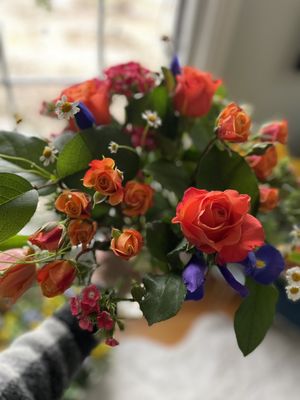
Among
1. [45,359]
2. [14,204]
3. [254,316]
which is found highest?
[14,204]

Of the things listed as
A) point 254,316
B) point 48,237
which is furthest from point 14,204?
point 254,316

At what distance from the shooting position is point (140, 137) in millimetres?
534

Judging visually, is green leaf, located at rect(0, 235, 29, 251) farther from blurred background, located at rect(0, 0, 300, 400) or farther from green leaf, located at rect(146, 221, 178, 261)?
blurred background, located at rect(0, 0, 300, 400)

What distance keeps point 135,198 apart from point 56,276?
10 cm

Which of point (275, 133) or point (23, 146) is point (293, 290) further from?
point (23, 146)

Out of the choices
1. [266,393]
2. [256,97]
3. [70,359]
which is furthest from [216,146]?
[256,97]

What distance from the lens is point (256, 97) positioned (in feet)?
3.38

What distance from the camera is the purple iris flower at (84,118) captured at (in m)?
0.44

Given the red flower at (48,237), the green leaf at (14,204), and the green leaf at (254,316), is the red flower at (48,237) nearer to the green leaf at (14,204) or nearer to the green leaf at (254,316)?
the green leaf at (14,204)

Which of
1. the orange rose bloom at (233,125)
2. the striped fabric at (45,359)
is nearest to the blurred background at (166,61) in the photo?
the striped fabric at (45,359)

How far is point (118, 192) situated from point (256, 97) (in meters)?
0.73

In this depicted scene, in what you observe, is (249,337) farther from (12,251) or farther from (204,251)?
(12,251)

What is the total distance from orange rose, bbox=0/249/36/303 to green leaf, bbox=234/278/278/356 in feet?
0.67

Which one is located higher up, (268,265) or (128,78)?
(128,78)
